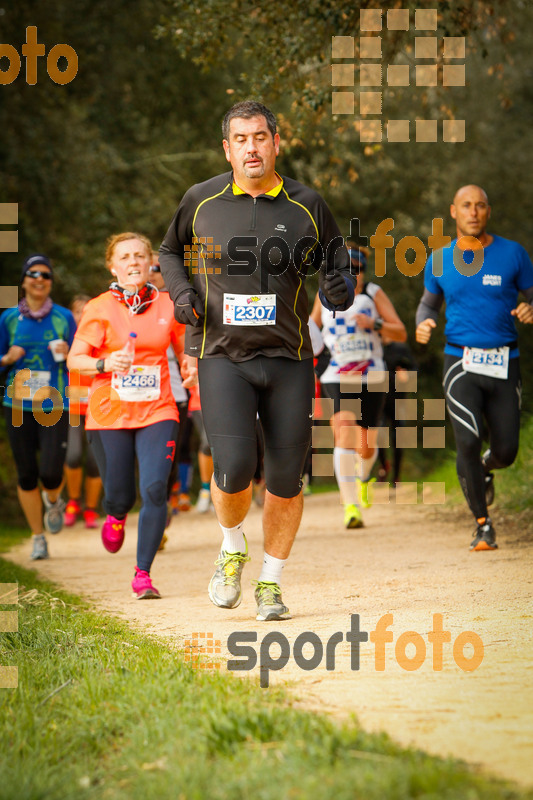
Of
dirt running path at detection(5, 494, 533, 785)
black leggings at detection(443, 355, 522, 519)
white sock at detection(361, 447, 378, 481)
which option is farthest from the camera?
white sock at detection(361, 447, 378, 481)

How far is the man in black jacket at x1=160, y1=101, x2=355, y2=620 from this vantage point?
5371 mm

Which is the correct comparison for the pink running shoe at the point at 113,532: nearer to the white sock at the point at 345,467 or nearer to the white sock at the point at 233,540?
the white sock at the point at 233,540

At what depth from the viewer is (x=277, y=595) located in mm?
5652

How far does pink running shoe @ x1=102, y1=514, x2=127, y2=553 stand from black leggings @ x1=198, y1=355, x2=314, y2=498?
1.74 meters

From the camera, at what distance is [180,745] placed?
10.5 feet

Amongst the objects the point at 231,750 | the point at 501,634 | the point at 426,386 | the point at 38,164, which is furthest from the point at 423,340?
the point at 426,386

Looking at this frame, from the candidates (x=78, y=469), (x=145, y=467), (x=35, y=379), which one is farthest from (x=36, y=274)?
(x=78, y=469)

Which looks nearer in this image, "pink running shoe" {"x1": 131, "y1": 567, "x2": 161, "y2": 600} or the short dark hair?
the short dark hair

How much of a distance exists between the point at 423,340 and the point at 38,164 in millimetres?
12076

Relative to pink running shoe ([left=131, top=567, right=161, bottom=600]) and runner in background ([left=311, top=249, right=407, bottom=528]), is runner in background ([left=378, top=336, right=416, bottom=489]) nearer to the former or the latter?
runner in background ([left=311, top=249, right=407, bottom=528])

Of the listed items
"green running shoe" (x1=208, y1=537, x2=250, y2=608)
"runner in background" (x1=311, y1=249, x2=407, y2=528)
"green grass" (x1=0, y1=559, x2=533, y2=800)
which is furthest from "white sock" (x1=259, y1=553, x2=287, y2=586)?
"runner in background" (x1=311, y1=249, x2=407, y2=528)

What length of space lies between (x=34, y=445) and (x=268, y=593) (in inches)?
158

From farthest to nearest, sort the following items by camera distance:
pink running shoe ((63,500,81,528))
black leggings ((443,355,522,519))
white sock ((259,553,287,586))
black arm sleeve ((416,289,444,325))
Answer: pink running shoe ((63,500,81,528)) → black arm sleeve ((416,289,444,325)) → black leggings ((443,355,522,519)) → white sock ((259,553,287,586))

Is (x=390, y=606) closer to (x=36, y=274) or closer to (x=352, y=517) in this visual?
(x=352, y=517)
